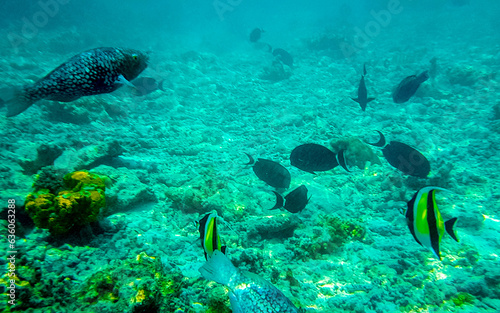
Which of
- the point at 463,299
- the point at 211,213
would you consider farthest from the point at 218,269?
the point at 463,299

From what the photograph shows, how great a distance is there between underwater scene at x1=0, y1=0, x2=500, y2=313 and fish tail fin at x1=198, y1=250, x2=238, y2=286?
11 mm

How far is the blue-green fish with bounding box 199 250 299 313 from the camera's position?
1.59 m

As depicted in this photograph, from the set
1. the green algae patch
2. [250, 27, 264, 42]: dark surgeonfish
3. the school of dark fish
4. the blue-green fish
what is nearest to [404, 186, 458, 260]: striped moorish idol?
the school of dark fish

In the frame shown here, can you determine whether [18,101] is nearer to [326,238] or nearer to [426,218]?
[426,218]

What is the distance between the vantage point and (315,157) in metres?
3.63

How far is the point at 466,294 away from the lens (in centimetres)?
301

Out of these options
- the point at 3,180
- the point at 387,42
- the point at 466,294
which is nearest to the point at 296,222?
the point at 466,294

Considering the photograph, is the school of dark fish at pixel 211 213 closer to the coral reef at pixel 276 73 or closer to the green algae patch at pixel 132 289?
the green algae patch at pixel 132 289

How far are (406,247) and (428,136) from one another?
5.75m

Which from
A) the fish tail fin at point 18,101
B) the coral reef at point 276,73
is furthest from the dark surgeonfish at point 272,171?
the coral reef at point 276,73

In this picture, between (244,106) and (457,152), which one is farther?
(244,106)

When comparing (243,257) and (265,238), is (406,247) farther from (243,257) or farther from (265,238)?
(243,257)

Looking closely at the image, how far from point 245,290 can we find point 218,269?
0.25 m

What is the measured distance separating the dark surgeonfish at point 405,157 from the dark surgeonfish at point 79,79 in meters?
4.12
